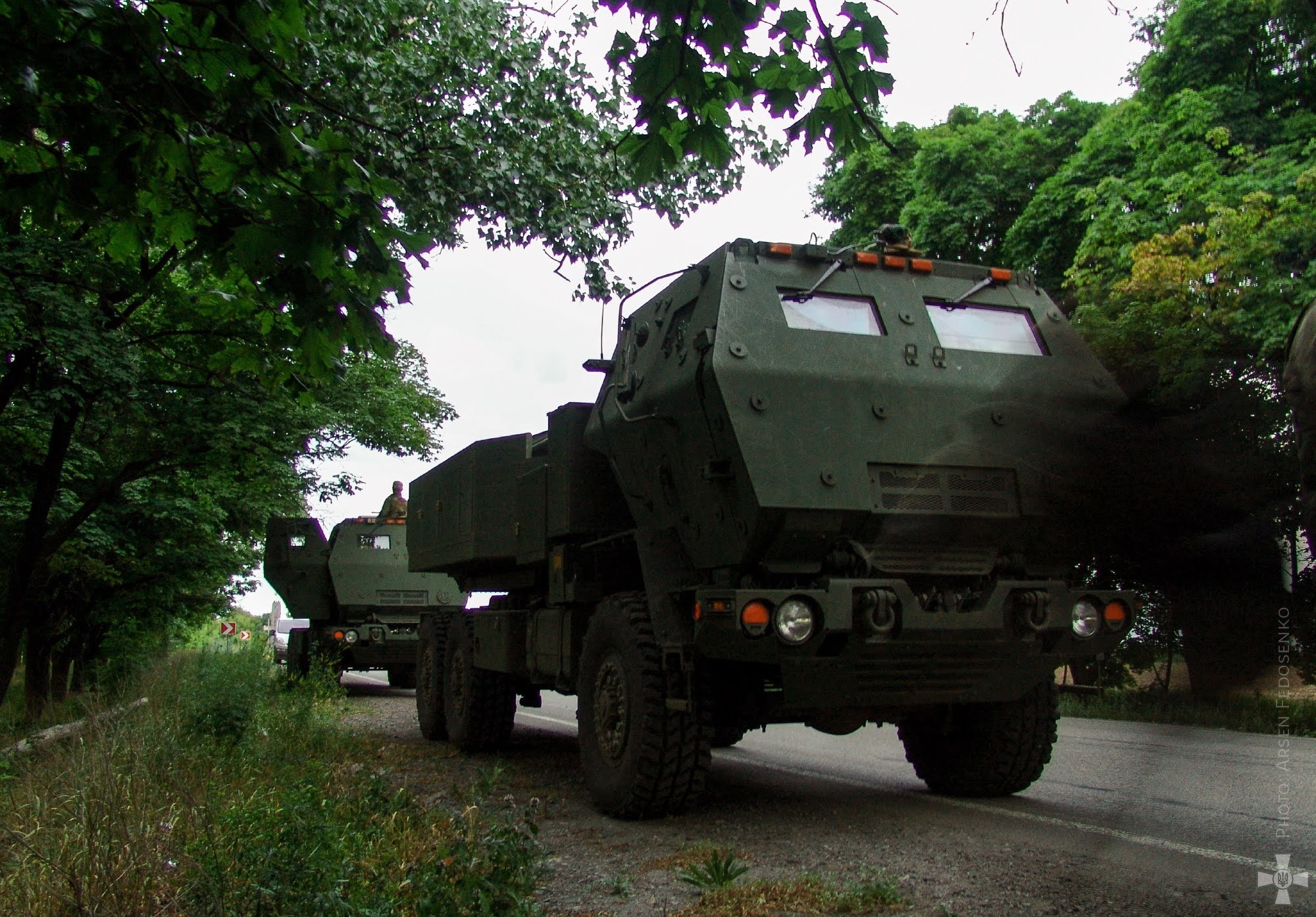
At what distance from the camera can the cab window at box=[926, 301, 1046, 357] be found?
7.16 meters

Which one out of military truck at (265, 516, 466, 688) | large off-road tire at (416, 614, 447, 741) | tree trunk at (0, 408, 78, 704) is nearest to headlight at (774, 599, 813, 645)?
large off-road tire at (416, 614, 447, 741)

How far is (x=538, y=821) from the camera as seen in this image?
24.2 feet

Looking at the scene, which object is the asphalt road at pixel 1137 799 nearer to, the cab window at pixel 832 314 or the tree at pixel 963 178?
the cab window at pixel 832 314

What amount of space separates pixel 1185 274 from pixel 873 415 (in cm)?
297

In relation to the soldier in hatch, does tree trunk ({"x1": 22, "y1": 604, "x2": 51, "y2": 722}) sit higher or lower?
lower

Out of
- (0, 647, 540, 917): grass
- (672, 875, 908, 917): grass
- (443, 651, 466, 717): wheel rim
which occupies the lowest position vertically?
(672, 875, 908, 917): grass

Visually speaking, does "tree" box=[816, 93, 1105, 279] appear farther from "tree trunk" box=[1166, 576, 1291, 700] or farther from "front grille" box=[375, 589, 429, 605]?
"tree trunk" box=[1166, 576, 1291, 700]

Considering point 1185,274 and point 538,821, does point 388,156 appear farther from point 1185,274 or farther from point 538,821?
point 1185,274

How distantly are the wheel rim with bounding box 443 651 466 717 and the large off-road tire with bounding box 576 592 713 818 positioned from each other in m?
3.68

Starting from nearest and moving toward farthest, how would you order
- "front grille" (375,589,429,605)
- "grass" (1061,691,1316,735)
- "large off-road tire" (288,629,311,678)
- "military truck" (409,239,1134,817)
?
"grass" (1061,691,1316,735) < "military truck" (409,239,1134,817) < "front grille" (375,589,429,605) < "large off-road tire" (288,629,311,678)

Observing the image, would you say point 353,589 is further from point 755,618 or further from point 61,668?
point 755,618

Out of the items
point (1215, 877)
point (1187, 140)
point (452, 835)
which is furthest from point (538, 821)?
point (1187, 140)

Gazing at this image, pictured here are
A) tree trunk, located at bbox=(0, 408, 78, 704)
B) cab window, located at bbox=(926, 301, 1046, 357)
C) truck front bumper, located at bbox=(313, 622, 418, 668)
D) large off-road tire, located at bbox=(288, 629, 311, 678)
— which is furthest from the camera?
large off-road tire, located at bbox=(288, 629, 311, 678)

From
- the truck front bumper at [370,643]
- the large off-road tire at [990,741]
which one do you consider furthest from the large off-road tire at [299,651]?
the large off-road tire at [990,741]
